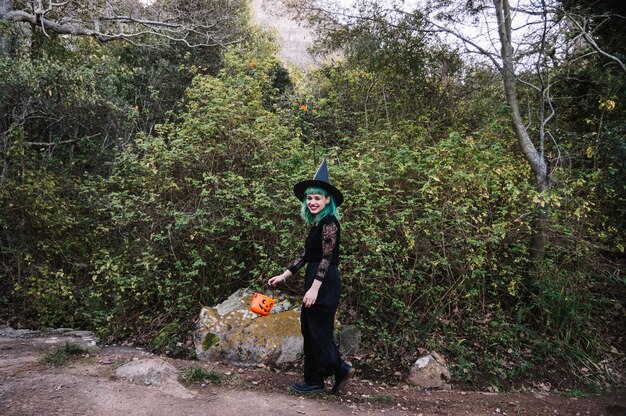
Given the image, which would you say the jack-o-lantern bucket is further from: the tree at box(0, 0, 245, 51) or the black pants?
the tree at box(0, 0, 245, 51)

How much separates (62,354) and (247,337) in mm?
1810

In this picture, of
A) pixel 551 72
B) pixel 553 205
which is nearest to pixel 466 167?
pixel 553 205

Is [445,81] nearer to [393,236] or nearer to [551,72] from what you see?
[551,72]

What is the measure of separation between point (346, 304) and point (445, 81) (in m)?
5.83

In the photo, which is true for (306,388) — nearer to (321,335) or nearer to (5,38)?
(321,335)

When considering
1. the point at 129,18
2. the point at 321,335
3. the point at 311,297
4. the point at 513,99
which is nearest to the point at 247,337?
the point at 321,335

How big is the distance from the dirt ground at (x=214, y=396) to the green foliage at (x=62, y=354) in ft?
0.26

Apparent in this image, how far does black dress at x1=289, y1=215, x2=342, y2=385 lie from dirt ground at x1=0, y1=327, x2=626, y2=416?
0.38 metres

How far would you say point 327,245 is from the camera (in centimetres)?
346

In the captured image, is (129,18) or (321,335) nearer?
(321,335)

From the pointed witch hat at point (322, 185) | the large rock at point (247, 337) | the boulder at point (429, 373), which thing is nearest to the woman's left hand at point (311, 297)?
the pointed witch hat at point (322, 185)

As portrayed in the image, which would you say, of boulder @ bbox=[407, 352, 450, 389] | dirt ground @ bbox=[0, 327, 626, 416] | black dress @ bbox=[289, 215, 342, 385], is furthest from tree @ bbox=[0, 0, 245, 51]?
boulder @ bbox=[407, 352, 450, 389]

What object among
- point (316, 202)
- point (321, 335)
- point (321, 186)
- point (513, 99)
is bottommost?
Answer: point (321, 335)

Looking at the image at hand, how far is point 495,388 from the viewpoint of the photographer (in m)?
4.43
